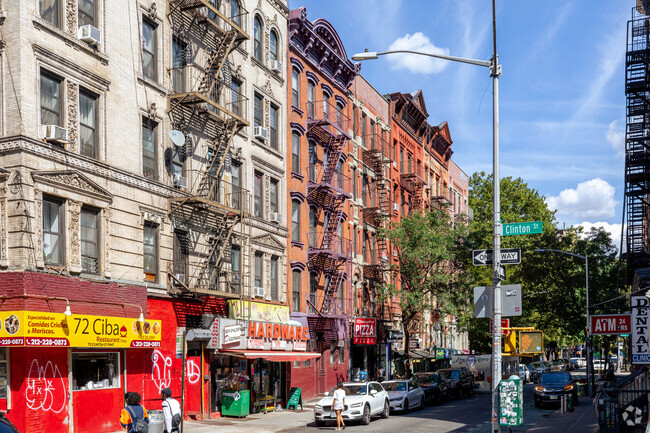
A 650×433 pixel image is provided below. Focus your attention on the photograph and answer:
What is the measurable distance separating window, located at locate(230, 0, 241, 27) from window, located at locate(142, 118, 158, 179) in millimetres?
7786

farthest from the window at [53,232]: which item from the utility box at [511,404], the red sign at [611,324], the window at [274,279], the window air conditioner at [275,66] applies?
the red sign at [611,324]

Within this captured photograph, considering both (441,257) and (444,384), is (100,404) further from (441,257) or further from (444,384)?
(441,257)

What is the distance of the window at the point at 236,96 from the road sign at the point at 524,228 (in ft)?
56.7

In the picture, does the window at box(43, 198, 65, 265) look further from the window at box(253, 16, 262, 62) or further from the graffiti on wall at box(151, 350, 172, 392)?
the window at box(253, 16, 262, 62)

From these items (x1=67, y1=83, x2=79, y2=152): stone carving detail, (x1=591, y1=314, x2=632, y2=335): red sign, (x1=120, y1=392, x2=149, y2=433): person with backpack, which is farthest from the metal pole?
(x1=67, y1=83, x2=79, y2=152): stone carving detail

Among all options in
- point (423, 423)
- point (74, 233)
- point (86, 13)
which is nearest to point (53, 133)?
point (74, 233)

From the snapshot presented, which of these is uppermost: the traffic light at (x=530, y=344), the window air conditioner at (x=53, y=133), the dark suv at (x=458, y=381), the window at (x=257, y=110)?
the window at (x=257, y=110)

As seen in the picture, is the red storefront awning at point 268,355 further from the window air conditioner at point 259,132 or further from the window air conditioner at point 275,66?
the window air conditioner at point 275,66

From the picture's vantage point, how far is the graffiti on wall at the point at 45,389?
766 inches

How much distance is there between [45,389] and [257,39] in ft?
64.4

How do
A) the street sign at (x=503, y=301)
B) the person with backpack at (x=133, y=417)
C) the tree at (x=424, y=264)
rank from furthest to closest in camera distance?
1. the tree at (x=424, y=264)
2. the street sign at (x=503, y=301)
3. the person with backpack at (x=133, y=417)

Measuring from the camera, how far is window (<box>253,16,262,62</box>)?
112ft

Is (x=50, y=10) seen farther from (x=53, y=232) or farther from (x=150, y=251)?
(x=150, y=251)

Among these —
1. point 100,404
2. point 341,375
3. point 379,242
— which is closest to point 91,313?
point 100,404
